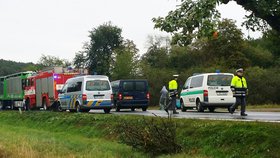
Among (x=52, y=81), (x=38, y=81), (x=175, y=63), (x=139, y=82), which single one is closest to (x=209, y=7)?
(x=139, y=82)

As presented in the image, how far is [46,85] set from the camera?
33.6 metres

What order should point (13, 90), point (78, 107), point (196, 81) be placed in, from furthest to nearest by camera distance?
point (13, 90) < point (78, 107) < point (196, 81)

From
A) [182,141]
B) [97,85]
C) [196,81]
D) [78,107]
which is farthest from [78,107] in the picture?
[182,141]

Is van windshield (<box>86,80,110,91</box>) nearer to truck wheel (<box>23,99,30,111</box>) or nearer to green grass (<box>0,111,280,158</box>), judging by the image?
green grass (<box>0,111,280,158</box>)

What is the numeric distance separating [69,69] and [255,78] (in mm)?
14101

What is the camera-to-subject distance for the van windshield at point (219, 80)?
2347 cm

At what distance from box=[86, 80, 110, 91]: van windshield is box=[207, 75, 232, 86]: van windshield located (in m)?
5.59

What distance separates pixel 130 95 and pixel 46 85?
741cm

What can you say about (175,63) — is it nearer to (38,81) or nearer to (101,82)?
(38,81)

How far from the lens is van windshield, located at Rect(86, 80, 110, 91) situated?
2566 cm

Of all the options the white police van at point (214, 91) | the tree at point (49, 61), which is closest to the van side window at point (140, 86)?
the white police van at point (214, 91)

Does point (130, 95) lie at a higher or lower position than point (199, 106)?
higher

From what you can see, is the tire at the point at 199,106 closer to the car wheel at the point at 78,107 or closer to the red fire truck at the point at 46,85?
the car wheel at the point at 78,107

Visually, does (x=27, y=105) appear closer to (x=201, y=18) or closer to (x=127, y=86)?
(x=127, y=86)
